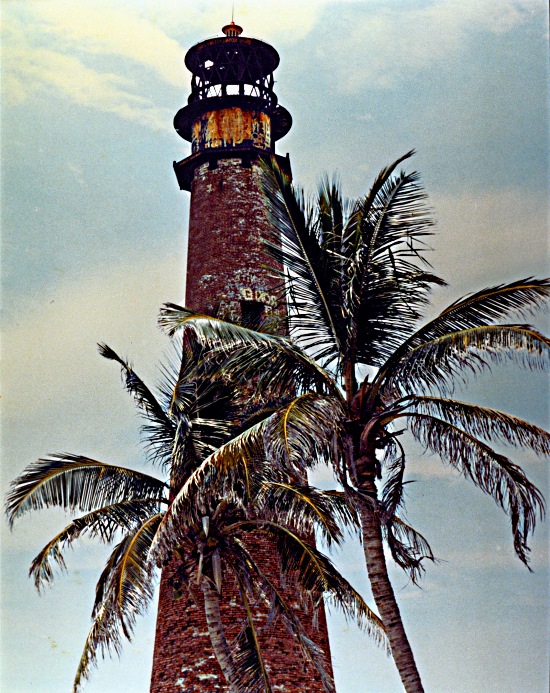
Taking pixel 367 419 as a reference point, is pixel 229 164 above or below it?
above

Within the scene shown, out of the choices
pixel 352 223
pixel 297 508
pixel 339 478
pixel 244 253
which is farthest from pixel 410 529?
pixel 244 253

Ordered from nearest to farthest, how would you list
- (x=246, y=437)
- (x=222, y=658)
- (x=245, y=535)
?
(x=246, y=437) → (x=222, y=658) → (x=245, y=535)

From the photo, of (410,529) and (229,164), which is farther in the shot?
(229,164)

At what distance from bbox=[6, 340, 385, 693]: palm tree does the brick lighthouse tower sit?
275 cm

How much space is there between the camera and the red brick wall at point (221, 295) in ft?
75.8

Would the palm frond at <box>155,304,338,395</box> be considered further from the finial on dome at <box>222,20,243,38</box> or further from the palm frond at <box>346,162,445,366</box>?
the finial on dome at <box>222,20,243,38</box>

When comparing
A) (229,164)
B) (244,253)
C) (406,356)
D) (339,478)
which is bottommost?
(339,478)

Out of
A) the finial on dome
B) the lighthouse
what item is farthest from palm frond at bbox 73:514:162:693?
the finial on dome

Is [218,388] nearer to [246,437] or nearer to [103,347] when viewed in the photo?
[103,347]

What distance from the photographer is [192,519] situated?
1859cm

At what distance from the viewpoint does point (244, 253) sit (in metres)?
27.6

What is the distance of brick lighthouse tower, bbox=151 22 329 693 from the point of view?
76.2 ft

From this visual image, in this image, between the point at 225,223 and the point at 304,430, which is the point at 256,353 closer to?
the point at 304,430

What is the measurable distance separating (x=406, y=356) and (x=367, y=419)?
1088 mm
